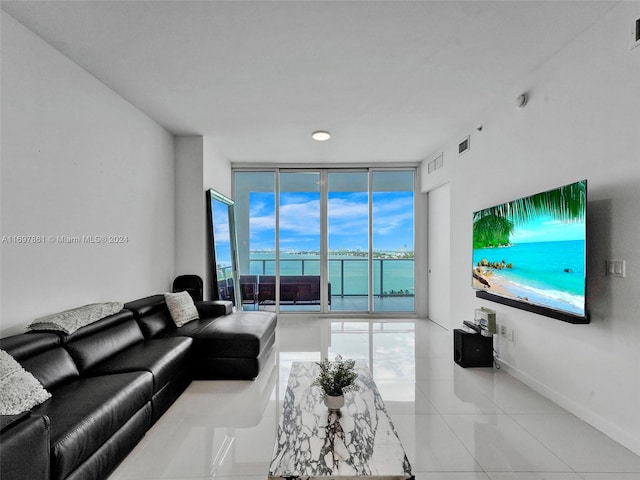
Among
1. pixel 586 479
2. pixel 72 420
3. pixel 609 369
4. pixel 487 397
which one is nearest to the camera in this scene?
pixel 72 420

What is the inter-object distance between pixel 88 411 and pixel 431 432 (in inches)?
84.4

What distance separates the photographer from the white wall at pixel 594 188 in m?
2.17

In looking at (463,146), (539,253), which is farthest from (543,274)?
(463,146)

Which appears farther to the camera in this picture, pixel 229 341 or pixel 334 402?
pixel 229 341

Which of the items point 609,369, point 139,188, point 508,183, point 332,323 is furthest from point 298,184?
point 609,369

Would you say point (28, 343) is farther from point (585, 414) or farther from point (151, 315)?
point (585, 414)

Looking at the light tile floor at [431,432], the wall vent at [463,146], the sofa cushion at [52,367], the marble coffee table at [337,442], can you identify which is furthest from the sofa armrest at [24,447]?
the wall vent at [463,146]

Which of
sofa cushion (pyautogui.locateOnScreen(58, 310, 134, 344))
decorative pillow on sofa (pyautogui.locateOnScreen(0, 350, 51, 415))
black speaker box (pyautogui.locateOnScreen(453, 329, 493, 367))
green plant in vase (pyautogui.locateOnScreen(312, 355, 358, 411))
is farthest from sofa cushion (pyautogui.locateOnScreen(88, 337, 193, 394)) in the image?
black speaker box (pyautogui.locateOnScreen(453, 329, 493, 367))

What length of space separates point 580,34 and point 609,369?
2.43 m

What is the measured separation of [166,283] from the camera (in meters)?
4.55

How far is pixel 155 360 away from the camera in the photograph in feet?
8.59

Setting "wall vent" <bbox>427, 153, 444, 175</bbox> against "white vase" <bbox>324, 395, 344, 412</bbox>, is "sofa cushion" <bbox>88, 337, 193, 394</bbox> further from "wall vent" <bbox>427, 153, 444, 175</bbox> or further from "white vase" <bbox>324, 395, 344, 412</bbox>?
"wall vent" <bbox>427, 153, 444, 175</bbox>

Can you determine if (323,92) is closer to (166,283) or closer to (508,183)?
(508,183)

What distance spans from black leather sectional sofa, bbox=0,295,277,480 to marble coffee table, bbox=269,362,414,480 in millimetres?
973
